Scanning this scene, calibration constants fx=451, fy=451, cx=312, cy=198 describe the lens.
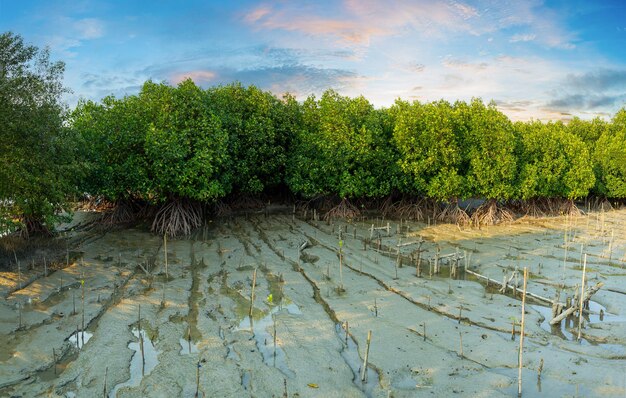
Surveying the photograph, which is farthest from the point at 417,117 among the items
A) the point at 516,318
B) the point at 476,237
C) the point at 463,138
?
the point at 516,318

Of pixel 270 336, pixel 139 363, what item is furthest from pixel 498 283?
pixel 139 363

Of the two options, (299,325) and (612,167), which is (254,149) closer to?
(299,325)

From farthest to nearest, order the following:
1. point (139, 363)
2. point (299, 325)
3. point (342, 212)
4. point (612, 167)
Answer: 1. point (612, 167)
2. point (342, 212)
3. point (299, 325)
4. point (139, 363)

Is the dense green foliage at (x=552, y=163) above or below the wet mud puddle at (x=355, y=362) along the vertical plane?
above

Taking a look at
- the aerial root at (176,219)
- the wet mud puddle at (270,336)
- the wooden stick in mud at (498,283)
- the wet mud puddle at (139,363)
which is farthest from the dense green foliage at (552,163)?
the wet mud puddle at (139,363)

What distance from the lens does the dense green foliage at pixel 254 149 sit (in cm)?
1360

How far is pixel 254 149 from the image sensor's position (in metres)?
22.6

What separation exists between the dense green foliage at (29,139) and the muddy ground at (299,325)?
2122 mm

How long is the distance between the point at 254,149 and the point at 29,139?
36.0ft

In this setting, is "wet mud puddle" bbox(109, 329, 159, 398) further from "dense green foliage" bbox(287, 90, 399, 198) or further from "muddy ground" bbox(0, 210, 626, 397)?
"dense green foliage" bbox(287, 90, 399, 198)

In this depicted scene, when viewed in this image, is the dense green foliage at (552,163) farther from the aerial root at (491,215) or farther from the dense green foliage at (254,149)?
the aerial root at (491,215)

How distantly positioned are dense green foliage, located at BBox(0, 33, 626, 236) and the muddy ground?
2796mm

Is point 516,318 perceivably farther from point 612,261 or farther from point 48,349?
point 48,349

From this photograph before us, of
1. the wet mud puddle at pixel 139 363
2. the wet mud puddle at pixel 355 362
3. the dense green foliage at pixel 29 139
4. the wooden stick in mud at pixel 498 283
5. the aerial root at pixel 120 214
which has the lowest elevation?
the wet mud puddle at pixel 139 363
